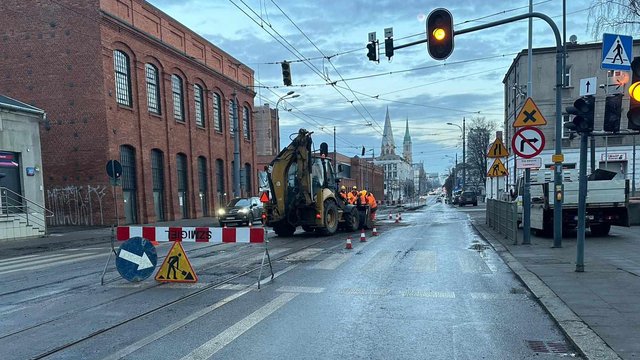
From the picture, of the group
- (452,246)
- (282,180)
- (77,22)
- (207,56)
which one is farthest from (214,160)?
(452,246)

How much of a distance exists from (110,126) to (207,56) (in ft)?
42.2

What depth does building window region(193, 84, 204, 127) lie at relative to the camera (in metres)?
33.7

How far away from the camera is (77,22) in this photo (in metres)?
23.1

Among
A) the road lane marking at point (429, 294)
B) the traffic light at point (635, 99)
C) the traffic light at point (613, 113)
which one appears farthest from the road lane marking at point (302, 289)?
the traffic light at point (613, 113)

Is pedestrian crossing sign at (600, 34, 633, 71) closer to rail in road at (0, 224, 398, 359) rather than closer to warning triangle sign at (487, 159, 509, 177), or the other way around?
rail in road at (0, 224, 398, 359)

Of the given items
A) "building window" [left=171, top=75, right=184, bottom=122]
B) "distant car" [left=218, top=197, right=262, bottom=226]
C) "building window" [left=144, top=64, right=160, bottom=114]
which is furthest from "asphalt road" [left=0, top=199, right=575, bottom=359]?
"building window" [left=171, top=75, right=184, bottom=122]

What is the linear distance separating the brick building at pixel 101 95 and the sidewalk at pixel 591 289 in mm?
20419

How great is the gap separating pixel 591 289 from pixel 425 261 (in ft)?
12.2

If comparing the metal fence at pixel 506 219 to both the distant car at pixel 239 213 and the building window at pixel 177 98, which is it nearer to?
the distant car at pixel 239 213

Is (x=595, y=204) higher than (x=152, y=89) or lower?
lower

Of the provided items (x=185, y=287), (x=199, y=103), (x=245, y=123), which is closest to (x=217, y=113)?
(x=199, y=103)

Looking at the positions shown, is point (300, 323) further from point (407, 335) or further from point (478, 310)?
point (478, 310)

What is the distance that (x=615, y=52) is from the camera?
8109mm

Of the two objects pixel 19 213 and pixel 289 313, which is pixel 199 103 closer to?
pixel 19 213
